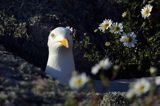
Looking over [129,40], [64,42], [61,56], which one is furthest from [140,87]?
[129,40]

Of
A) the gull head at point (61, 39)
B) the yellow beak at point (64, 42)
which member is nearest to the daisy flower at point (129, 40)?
the gull head at point (61, 39)

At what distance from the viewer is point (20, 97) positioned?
279 centimetres

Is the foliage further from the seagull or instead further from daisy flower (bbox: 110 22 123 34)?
the seagull

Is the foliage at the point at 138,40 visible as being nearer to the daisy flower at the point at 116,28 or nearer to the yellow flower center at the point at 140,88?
the daisy flower at the point at 116,28

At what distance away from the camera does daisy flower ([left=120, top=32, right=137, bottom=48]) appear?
5.21 meters

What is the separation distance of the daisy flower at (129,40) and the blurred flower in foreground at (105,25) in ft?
0.61

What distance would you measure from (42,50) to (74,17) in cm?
59

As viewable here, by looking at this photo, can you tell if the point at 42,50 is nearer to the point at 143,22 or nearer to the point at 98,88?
the point at 98,88

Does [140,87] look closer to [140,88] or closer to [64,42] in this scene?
[140,88]

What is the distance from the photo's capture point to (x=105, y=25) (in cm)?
524

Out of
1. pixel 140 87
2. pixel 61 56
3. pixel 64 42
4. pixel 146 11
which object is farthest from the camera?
pixel 146 11

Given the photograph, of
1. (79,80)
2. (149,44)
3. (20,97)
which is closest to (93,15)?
(149,44)

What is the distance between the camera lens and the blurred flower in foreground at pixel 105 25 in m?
5.24

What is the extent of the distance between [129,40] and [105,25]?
0.92 feet
